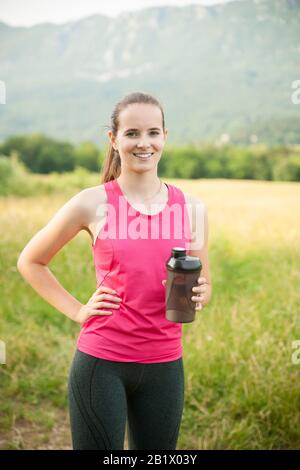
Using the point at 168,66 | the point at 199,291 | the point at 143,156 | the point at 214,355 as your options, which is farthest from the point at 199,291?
the point at 168,66

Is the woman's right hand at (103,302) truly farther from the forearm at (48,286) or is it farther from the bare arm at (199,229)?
the bare arm at (199,229)

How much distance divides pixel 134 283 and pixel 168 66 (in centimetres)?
2255

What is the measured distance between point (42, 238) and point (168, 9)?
29.5 meters

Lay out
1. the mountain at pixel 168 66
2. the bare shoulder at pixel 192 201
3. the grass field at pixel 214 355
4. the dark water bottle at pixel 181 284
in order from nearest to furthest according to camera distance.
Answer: the dark water bottle at pixel 181 284 < the bare shoulder at pixel 192 201 < the grass field at pixel 214 355 < the mountain at pixel 168 66

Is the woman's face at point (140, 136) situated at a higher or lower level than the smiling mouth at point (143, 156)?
higher

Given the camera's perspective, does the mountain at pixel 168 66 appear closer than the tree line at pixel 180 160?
No

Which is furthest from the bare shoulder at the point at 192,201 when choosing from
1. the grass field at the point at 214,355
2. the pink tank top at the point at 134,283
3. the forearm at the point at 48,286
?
the grass field at the point at 214,355

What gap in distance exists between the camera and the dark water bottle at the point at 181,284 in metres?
1.44

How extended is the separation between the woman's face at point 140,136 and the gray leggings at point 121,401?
61cm

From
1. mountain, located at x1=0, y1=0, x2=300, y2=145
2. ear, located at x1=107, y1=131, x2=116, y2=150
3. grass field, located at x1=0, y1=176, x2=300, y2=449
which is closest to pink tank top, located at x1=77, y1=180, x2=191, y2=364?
ear, located at x1=107, y1=131, x2=116, y2=150

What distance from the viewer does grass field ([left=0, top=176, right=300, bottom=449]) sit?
3021mm

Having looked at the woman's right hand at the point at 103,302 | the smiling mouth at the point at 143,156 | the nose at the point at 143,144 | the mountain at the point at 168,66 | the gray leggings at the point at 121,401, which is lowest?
the gray leggings at the point at 121,401

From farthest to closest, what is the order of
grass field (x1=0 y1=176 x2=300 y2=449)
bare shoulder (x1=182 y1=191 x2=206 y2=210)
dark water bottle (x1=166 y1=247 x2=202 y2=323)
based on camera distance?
grass field (x1=0 y1=176 x2=300 y2=449), bare shoulder (x1=182 y1=191 x2=206 y2=210), dark water bottle (x1=166 y1=247 x2=202 y2=323)

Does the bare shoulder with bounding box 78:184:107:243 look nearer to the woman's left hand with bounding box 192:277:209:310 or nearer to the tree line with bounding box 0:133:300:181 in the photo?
the woman's left hand with bounding box 192:277:209:310
